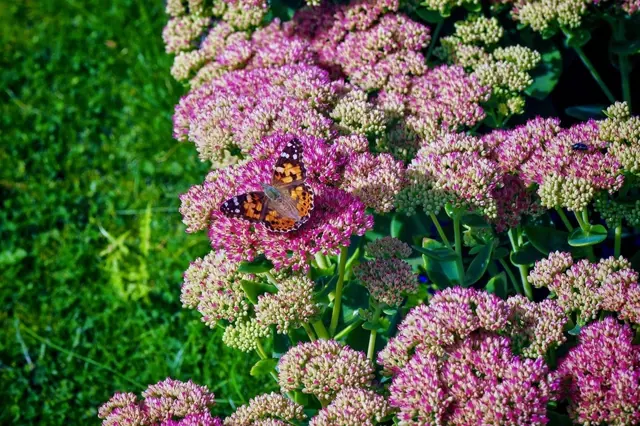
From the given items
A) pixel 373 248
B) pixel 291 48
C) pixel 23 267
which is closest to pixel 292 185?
pixel 373 248

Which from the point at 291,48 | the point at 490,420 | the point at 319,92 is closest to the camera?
the point at 490,420

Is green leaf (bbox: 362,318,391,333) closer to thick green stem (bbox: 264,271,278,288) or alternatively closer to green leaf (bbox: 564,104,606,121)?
thick green stem (bbox: 264,271,278,288)

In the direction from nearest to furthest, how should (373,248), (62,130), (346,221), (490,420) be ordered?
(490,420)
(346,221)
(373,248)
(62,130)

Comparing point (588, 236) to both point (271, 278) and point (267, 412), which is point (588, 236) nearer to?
point (271, 278)

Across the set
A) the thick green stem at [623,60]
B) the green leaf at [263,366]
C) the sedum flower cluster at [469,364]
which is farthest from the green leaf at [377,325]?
the thick green stem at [623,60]

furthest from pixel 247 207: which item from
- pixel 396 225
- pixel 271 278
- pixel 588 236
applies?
pixel 588 236

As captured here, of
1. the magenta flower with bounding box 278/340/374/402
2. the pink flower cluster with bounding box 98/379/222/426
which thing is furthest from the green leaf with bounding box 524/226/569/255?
the pink flower cluster with bounding box 98/379/222/426

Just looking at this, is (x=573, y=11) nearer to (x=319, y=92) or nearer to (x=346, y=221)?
(x=319, y=92)
